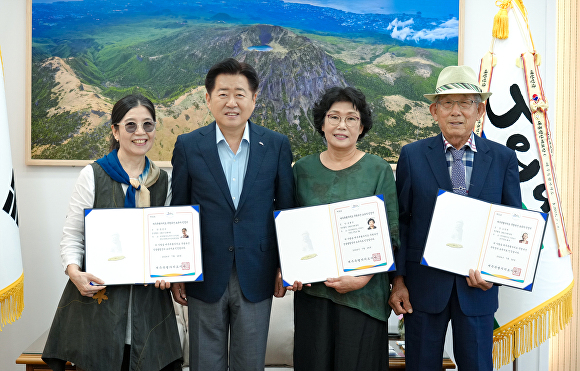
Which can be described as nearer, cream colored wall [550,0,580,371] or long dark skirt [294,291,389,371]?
long dark skirt [294,291,389,371]

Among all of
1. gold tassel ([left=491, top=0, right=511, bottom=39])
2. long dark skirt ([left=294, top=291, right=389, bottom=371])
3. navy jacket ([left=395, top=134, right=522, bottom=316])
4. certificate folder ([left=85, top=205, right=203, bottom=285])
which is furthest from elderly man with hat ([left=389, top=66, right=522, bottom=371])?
certificate folder ([left=85, top=205, right=203, bottom=285])

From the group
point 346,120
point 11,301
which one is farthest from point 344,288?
point 11,301

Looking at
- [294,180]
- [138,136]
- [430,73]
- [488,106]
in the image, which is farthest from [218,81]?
[430,73]

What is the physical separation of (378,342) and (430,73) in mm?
2066

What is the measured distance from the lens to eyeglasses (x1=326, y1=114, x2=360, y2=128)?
1.82 meters

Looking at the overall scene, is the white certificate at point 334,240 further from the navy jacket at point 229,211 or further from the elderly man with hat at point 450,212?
the elderly man with hat at point 450,212

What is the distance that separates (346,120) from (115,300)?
119cm

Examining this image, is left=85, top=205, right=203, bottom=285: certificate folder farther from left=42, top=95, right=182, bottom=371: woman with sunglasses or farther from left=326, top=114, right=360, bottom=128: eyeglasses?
left=326, top=114, right=360, bottom=128: eyeglasses

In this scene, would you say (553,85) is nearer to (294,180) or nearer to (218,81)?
(294,180)

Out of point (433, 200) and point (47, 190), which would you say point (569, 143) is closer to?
point (433, 200)

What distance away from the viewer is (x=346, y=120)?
1.82 metres

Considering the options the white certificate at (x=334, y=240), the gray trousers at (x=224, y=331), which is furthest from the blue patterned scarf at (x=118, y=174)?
the white certificate at (x=334, y=240)

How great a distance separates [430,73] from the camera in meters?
3.05

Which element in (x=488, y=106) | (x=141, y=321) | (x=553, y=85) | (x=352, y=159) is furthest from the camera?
(x=553, y=85)
